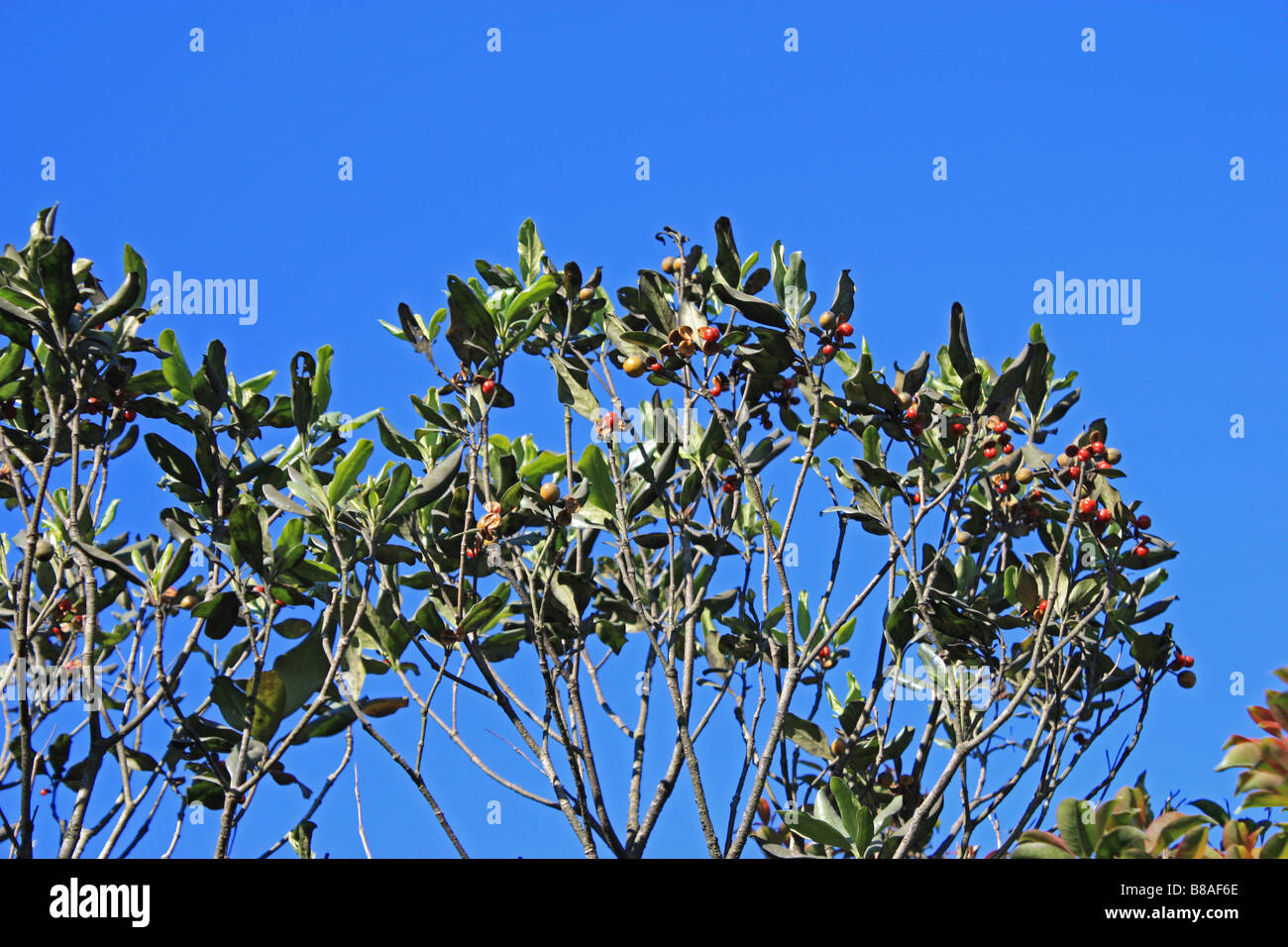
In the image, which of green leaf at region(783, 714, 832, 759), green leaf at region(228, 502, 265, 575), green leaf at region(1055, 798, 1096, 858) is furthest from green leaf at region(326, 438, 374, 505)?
→ green leaf at region(1055, 798, 1096, 858)

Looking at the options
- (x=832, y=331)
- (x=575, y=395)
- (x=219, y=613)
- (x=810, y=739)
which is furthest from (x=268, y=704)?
(x=832, y=331)

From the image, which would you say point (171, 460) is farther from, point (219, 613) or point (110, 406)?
point (219, 613)

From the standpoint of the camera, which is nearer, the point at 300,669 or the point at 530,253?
the point at 300,669

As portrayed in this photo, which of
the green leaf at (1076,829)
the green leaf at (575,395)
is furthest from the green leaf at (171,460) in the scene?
the green leaf at (1076,829)

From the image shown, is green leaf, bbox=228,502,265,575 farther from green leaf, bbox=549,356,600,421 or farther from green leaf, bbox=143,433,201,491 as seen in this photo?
green leaf, bbox=549,356,600,421

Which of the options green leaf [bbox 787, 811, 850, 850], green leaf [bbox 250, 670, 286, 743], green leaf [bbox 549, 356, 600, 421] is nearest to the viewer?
Answer: green leaf [bbox 250, 670, 286, 743]

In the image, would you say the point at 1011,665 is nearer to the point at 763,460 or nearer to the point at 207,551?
the point at 763,460

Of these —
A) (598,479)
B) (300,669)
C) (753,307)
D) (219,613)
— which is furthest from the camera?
(753,307)

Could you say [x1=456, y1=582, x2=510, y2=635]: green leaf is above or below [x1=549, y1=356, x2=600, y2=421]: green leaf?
below

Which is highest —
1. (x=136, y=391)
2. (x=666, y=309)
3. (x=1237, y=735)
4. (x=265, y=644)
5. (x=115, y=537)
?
(x=666, y=309)
